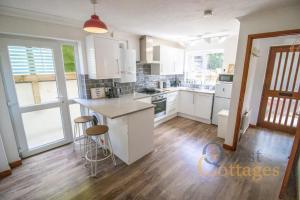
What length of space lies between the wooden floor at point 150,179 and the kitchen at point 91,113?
0.05ft

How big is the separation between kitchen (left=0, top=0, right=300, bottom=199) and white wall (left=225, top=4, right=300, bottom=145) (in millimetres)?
36

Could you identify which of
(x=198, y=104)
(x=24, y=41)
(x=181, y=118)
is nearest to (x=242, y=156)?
(x=198, y=104)

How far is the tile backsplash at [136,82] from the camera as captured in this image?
302 centimetres

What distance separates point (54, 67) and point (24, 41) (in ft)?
1.84

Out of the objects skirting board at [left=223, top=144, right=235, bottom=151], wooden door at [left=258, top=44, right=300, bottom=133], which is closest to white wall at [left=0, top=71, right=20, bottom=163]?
skirting board at [left=223, top=144, right=235, bottom=151]

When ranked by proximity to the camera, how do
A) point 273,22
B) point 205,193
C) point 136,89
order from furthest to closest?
1. point 136,89
2. point 273,22
3. point 205,193

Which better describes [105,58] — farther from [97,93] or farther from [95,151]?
[95,151]

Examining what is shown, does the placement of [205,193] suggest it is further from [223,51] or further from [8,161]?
[223,51]

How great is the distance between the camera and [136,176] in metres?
2.13

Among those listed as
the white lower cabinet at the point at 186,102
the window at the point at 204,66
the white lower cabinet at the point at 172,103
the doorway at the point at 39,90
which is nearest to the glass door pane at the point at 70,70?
the doorway at the point at 39,90

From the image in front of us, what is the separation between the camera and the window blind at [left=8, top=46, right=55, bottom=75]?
2301mm

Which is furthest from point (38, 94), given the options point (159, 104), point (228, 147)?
point (228, 147)

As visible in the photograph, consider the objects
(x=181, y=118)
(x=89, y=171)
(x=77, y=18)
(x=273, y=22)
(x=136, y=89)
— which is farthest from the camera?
(x=181, y=118)

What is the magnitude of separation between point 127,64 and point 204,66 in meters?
2.70
